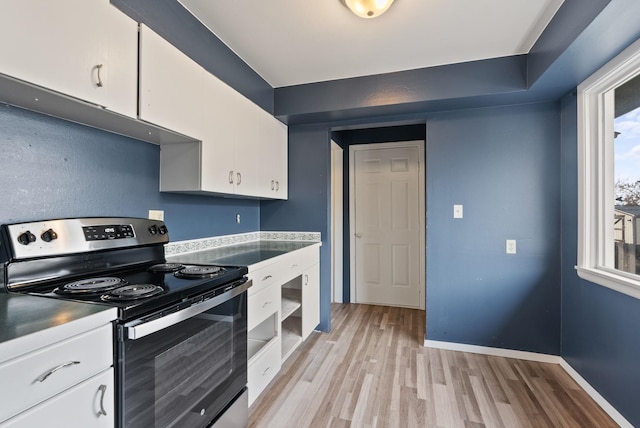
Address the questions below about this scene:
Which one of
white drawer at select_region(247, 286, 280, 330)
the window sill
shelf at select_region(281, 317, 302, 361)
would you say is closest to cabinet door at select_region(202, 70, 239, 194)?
white drawer at select_region(247, 286, 280, 330)

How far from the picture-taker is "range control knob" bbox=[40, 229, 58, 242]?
122 cm

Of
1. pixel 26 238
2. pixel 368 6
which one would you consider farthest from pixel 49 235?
pixel 368 6

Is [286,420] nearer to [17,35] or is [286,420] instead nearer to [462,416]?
[462,416]

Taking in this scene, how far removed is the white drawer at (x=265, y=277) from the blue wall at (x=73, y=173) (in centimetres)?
65

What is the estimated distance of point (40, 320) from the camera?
2.64ft

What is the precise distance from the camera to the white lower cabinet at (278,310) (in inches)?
71.2

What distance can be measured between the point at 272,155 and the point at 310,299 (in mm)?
1328

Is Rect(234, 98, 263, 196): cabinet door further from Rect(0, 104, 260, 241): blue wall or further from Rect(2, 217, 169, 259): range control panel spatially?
Rect(2, 217, 169, 259): range control panel

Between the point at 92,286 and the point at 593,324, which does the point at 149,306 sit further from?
the point at 593,324

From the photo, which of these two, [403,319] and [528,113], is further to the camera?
[403,319]

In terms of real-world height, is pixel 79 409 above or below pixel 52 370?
below

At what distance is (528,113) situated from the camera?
2467 mm

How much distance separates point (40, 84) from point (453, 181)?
267cm

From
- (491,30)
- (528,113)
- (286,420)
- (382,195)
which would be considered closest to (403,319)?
(382,195)
